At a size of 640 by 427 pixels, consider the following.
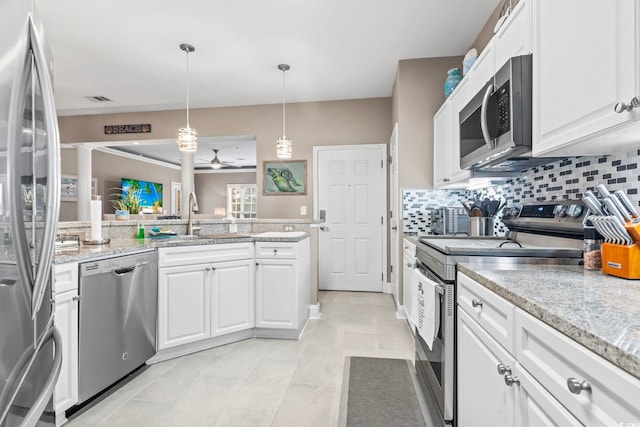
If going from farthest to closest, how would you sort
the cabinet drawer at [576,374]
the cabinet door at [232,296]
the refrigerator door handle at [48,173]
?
the cabinet door at [232,296]
the refrigerator door handle at [48,173]
the cabinet drawer at [576,374]

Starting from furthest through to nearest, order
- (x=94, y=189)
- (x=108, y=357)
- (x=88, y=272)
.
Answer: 1. (x=94, y=189)
2. (x=108, y=357)
3. (x=88, y=272)

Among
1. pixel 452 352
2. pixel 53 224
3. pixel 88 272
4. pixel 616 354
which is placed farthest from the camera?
pixel 88 272

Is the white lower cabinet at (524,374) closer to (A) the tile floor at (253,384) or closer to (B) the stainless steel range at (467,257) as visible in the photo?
(B) the stainless steel range at (467,257)

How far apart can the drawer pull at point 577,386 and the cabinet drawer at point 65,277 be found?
202 centimetres

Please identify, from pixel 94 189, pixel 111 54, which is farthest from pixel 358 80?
pixel 94 189

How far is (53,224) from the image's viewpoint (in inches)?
35.1

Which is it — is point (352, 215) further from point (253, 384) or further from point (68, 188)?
point (68, 188)

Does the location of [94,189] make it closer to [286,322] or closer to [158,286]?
[158,286]

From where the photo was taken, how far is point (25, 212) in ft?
2.51

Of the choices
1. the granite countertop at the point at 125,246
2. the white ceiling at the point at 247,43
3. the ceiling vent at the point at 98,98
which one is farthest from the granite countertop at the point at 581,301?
the ceiling vent at the point at 98,98

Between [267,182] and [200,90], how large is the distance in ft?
4.91

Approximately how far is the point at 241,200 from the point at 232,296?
8049 mm

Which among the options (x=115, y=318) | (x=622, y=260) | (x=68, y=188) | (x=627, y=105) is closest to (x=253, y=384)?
(x=115, y=318)

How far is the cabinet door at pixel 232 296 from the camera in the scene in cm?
251
